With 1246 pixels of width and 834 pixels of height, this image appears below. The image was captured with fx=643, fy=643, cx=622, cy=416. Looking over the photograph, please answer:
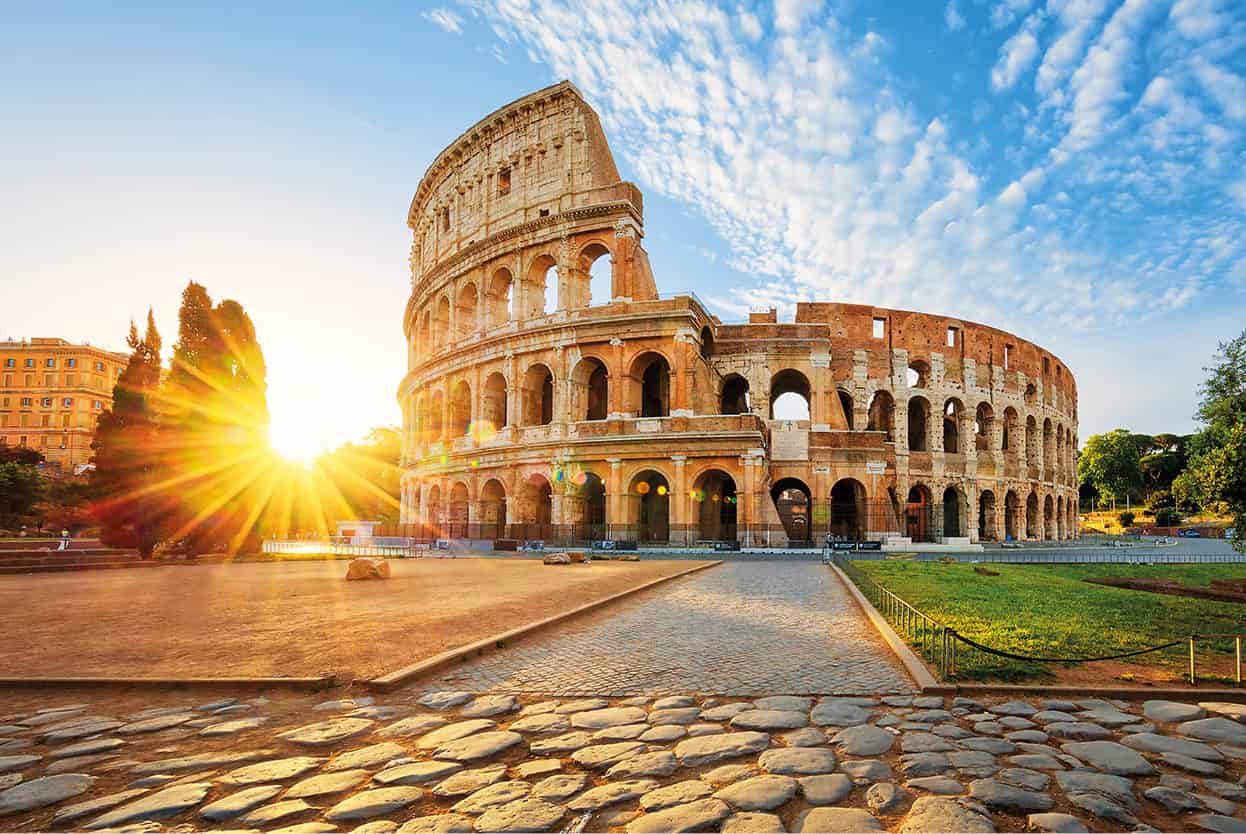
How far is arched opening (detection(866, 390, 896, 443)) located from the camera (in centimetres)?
3911

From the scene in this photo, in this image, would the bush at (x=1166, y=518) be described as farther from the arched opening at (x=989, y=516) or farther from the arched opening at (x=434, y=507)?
the arched opening at (x=434, y=507)

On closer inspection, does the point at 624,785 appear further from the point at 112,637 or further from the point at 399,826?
the point at 112,637

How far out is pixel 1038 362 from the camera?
1785 inches

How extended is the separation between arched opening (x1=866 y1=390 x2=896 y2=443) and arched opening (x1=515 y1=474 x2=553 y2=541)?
66.4 ft

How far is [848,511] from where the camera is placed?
35.4 metres

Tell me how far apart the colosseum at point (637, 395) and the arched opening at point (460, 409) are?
8 cm

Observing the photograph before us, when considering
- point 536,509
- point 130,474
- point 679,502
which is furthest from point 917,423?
point 130,474

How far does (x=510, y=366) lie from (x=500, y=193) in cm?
1139

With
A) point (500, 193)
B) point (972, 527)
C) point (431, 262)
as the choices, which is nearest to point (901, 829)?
point (500, 193)

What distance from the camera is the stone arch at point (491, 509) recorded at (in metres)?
33.7

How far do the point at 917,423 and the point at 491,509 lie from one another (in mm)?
28055

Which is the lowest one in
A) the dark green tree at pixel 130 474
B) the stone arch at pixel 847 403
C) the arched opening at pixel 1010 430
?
the dark green tree at pixel 130 474

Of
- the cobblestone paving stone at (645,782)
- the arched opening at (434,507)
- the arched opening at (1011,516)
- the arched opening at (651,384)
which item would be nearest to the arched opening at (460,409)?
the arched opening at (434,507)

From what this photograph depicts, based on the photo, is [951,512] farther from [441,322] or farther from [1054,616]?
[1054,616]
